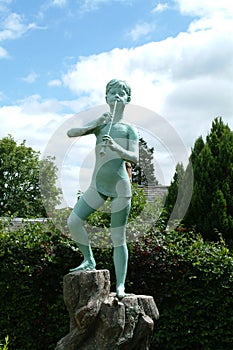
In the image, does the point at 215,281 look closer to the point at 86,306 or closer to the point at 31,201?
the point at 86,306

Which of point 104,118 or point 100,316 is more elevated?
point 104,118

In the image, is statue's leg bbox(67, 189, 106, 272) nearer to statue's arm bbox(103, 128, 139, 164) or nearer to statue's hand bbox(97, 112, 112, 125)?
statue's arm bbox(103, 128, 139, 164)

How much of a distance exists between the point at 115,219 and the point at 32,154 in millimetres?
21665

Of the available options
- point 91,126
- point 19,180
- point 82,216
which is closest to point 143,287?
point 82,216

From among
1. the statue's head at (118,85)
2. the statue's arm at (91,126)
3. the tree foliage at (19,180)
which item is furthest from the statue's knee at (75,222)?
the tree foliage at (19,180)

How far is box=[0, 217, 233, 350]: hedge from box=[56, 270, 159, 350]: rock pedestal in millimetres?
2159

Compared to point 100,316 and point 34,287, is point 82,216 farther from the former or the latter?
point 34,287

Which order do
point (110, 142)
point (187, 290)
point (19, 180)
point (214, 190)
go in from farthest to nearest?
1. point (19, 180)
2. point (214, 190)
3. point (187, 290)
4. point (110, 142)

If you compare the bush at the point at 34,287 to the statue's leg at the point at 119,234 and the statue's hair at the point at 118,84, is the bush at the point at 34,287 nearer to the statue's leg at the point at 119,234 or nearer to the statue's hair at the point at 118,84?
the statue's leg at the point at 119,234

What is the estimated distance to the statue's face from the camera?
471 cm

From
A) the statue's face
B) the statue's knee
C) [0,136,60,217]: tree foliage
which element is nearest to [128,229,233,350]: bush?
the statue's knee

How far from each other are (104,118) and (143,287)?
300 cm

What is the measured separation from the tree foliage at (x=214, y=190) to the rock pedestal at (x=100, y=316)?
4.15 m

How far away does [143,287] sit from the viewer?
22.2ft
